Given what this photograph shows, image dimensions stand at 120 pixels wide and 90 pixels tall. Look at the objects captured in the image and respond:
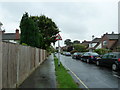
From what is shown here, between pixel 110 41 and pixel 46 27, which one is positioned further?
pixel 110 41

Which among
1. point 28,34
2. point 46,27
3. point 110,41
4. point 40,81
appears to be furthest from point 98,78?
point 110,41

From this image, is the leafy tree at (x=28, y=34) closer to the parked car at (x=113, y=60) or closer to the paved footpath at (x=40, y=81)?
the paved footpath at (x=40, y=81)

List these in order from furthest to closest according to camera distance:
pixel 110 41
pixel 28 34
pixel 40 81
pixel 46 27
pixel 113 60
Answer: pixel 110 41
pixel 46 27
pixel 28 34
pixel 113 60
pixel 40 81

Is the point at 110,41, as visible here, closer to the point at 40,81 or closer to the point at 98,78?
the point at 98,78

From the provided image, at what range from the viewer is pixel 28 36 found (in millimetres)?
13914

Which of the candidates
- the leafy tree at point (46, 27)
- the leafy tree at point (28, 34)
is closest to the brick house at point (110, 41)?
the leafy tree at point (46, 27)

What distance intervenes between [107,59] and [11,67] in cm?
884

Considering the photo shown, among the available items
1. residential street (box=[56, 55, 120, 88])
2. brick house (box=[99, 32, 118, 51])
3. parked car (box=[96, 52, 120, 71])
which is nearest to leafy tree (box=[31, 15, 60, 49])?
brick house (box=[99, 32, 118, 51])

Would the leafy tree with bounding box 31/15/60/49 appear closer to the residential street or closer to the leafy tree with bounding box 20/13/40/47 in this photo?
the leafy tree with bounding box 20/13/40/47

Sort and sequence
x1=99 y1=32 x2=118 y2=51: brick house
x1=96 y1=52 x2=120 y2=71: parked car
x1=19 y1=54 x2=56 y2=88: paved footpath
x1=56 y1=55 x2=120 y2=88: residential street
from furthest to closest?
x1=99 y1=32 x2=118 y2=51: brick house → x1=96 y1=52 x2=120 y2=71: parked car → x1=56 y1=55 x2=120 y2=88: residential street → x1=19 y1=54 x2=56 y2=88: paved footpath

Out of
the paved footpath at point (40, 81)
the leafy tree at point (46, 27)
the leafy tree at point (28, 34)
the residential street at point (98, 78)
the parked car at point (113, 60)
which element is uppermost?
the leafy tree at point (46, 27)

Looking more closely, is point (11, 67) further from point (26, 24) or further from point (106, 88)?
point (26, 24)

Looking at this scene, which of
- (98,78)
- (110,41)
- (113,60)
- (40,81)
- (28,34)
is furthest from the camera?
(110,41)

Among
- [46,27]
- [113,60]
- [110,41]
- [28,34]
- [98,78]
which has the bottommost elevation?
[98,78]
